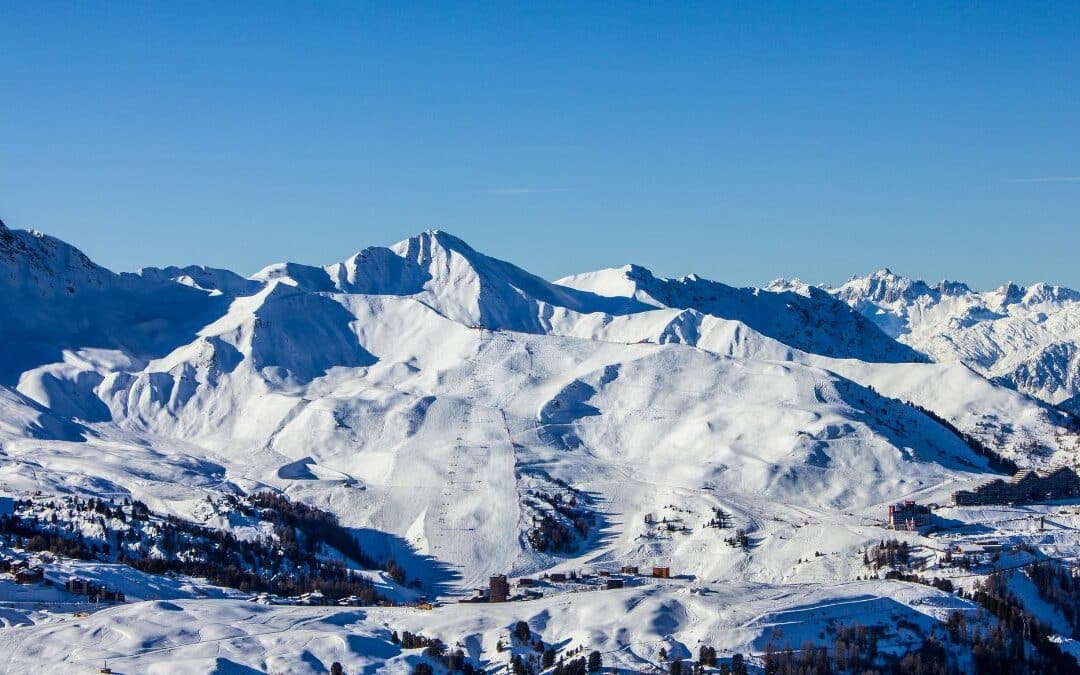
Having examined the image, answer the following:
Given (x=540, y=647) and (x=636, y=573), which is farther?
(x=636, y=573)

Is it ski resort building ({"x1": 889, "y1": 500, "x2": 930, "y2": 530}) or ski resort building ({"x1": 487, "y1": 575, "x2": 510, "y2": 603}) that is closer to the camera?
ski resort building ({"x1": 487, "y1": 575, "x2": 510, "y2": 603})

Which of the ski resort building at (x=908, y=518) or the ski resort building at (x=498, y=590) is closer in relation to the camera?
the ski resort building at (x=498, y=590)

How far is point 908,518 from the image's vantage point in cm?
19675

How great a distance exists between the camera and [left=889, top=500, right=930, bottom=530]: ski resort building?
196 metres

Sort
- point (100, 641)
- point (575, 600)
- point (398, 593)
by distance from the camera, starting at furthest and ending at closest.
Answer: point (398, 593)
point (575, 600)
point (100, 641)

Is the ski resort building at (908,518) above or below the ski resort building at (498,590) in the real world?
above

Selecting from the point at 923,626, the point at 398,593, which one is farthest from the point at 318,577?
the point at 923,626

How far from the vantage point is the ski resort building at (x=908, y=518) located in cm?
19575

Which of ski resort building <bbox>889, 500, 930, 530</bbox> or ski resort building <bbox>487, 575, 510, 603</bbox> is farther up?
ski resort building <bbox>889, 500, 930, 530</bbox>

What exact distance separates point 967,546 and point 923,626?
38.4 meters

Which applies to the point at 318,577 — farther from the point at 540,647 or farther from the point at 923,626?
the point at 923,626

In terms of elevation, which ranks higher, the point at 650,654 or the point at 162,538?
the point at 162,538

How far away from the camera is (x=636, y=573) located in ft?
622

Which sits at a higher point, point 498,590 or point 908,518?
point 908,518
